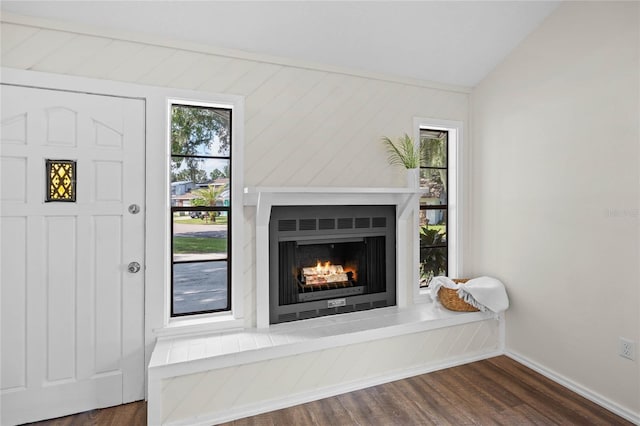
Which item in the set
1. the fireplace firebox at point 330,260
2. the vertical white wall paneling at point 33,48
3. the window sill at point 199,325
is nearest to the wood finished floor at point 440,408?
the window sill at point 199,325

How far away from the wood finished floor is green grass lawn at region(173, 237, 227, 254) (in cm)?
103

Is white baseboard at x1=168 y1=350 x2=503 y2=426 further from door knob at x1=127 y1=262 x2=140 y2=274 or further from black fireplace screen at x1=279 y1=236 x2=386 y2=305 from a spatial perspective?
door knob at x1=127 y1=262 x2=140 y2=274

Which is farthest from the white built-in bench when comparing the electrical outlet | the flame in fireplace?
the electrical outlet

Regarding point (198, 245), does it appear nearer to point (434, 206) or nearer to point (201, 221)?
point (201, 221)

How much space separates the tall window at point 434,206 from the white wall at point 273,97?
0.86 ft

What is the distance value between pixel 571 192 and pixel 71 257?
3.35 m

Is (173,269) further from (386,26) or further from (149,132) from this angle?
(386,26)

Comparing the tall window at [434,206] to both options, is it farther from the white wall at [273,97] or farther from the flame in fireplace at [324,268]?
the flame in fireplace at [324,268]

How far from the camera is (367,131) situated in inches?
112

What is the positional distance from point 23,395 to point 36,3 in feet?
7.49

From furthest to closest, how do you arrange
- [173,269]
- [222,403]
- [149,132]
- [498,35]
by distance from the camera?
1. [498,35]
2. [173,269]
3. [149,132]
4. [222,403]

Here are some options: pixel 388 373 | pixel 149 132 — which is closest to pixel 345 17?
pixel 149 132

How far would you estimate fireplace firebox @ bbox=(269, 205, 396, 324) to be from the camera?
8.47 ft

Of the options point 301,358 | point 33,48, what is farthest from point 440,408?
point 33,48
